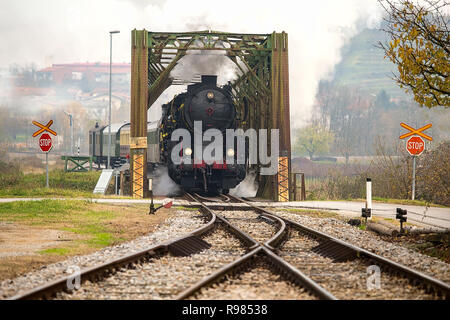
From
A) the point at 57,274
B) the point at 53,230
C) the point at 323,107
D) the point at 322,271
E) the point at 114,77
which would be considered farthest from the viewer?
the point at 114,77

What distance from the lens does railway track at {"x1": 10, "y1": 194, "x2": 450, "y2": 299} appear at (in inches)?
259

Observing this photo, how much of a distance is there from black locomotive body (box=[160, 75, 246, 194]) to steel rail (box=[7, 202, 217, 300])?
42.0ft

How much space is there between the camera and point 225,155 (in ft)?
82.1

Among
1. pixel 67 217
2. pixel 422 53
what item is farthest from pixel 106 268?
pixel 67 217

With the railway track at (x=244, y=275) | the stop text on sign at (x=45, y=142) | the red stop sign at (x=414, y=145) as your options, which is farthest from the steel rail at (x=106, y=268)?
the stop text on sign at (x=45, y=142)

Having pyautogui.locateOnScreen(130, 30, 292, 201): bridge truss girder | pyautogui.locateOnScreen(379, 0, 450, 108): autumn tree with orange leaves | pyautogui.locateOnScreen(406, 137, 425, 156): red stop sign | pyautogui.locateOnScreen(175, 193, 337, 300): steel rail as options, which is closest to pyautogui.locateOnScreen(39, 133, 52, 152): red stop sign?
pyautogui.locateOnScreen(130, 30, 292, 201): bridge truss girder

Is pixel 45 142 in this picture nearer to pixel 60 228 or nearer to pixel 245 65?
pixel 245 65

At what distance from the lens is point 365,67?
17188 cm

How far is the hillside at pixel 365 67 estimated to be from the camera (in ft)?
499

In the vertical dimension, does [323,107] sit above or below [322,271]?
above

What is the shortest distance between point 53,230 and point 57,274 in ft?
17.4
